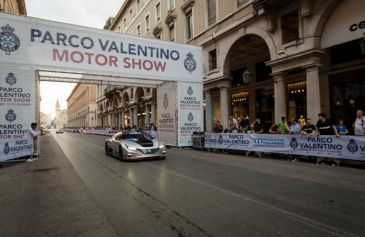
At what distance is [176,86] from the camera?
18.4m

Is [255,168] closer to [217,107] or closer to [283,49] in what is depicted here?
[283,49]

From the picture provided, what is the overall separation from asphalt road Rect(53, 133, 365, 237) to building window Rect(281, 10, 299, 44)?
34.9 ft

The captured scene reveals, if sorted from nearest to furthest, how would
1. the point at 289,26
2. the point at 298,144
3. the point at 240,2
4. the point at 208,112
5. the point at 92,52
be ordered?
the point at 298,144
the point at 92,52
the point at 289,26
the point at 240,2
the point at 208,112

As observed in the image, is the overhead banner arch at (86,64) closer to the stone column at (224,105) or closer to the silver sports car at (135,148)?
the stone column at (224,105)

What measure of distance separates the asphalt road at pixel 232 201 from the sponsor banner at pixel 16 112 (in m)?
4.60

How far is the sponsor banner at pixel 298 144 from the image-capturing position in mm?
10031

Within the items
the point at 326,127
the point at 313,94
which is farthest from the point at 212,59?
the point at 326,127

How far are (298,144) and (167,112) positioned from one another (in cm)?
966

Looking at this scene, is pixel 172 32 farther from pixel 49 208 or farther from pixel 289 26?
pixel 49 208

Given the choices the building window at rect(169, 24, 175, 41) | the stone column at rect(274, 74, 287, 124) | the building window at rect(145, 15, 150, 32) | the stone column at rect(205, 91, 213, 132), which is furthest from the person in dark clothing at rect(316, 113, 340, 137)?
the building window at rect(145, 15, 150, 32)

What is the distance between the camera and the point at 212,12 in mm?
24625

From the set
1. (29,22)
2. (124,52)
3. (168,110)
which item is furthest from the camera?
(168,110)

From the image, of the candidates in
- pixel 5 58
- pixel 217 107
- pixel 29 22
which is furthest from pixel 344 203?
pixel 217 107

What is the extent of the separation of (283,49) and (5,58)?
14443 millimetres
